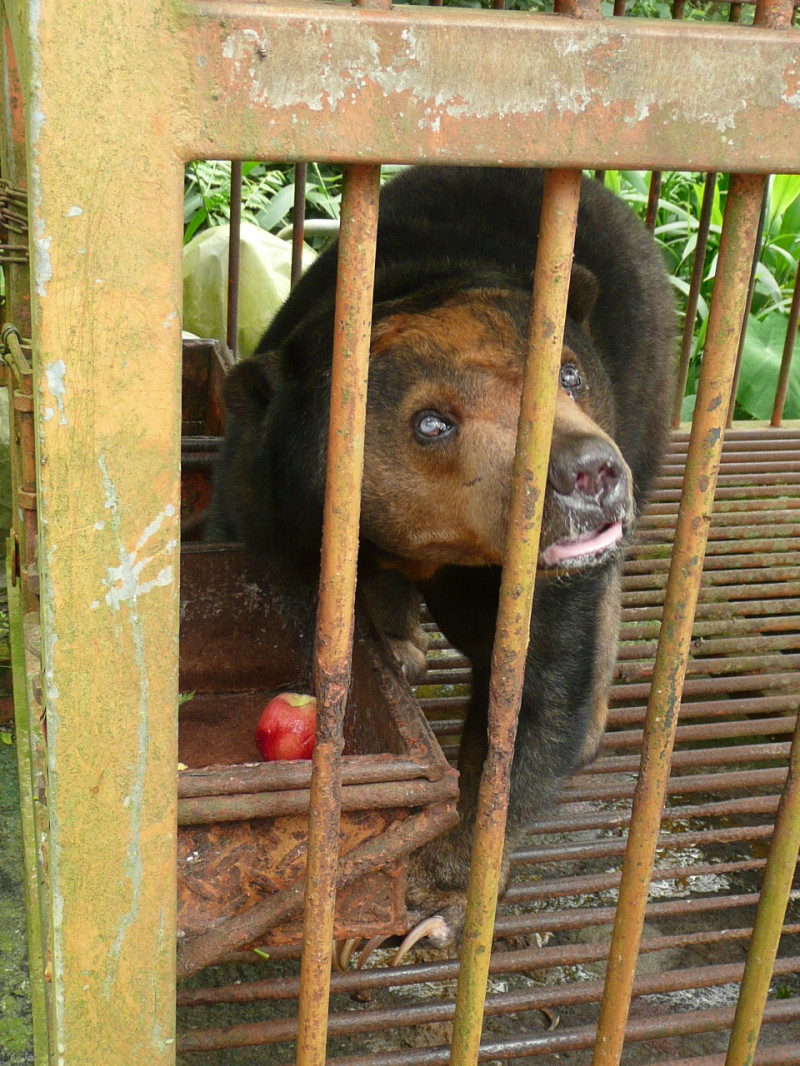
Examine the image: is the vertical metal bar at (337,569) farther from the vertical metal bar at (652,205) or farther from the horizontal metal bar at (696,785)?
the vertical metal bar at (652,205)

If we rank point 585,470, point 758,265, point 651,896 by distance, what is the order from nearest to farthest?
point 585,470, point 651,896, point 758,265

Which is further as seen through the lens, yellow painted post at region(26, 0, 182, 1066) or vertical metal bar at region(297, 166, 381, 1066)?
vertical metal bar at region(297, 166, 381, 1066)

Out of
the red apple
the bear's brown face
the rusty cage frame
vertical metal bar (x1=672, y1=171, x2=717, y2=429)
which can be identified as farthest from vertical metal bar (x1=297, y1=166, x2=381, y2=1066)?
vertical metal bar (x1=672, y1=171, x2=717, y2=429)

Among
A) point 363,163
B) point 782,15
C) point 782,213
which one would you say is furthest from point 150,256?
point 782,213

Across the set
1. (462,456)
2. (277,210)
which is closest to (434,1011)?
(462,456)

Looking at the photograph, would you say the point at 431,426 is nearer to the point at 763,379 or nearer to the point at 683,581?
the point at 683,581

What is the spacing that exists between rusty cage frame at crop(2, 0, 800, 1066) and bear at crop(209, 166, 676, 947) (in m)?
0.84

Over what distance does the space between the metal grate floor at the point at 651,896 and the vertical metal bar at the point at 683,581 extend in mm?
835

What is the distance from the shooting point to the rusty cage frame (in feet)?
2.77

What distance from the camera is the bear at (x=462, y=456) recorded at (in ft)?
7.29

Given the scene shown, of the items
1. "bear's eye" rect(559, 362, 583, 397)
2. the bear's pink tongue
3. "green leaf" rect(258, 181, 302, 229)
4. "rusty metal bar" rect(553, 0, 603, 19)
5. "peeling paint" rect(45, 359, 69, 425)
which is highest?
"rusty metal bar" rect(553, 0, 603, 19)

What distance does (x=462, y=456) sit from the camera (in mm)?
2250

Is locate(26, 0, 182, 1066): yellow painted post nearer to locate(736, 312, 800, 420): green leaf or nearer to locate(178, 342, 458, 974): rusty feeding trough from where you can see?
locate(178, 342, 458, 974): rusty feeding trough

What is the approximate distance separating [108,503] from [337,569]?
0.71 feet
